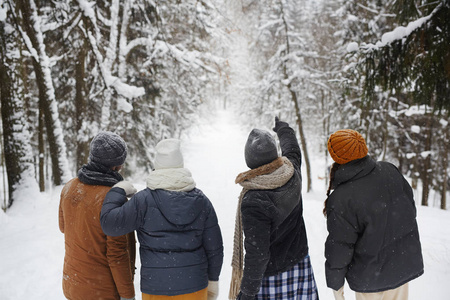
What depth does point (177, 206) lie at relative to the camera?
222 centimetres

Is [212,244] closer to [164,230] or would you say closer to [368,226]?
[164,230]

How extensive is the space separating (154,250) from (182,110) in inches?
606

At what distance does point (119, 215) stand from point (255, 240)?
104 centimetres

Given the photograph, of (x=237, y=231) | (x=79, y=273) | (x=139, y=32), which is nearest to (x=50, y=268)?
(x=79, y=273)

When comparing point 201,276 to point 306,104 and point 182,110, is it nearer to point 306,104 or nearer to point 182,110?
Answer: point 182,110

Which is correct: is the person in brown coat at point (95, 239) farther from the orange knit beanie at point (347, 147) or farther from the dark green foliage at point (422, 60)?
the dark green foliage at point (422, 60)

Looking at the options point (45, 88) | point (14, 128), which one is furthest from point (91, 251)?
point (45, 88)

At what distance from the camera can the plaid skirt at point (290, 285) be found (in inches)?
98.0

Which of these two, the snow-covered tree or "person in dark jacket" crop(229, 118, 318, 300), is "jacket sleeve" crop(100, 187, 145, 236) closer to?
"person in dark jacket" crop(229, 118, 318, 300)

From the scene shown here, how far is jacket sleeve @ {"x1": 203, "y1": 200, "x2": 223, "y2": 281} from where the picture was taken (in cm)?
238

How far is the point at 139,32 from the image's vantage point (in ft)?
36.8

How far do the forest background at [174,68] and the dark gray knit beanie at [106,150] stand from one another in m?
4.37

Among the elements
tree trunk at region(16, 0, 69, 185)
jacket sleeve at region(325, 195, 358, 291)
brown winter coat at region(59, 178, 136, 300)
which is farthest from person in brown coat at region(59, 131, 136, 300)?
tree trunk at region(16, 0, 69, 185)

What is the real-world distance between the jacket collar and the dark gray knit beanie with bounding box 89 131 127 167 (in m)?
1.89
